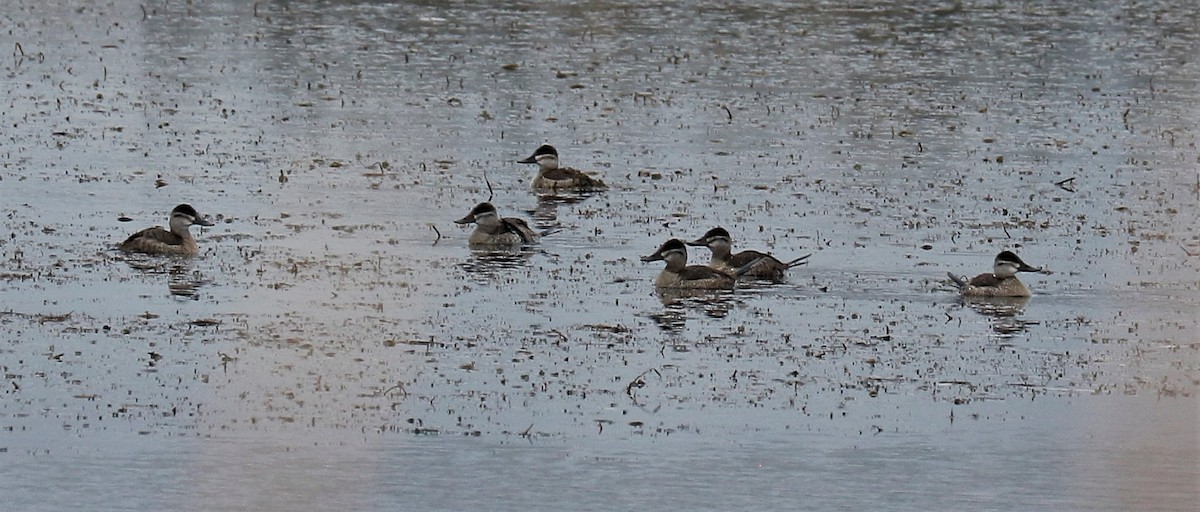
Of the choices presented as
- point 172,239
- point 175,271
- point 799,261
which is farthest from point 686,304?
point 172,239

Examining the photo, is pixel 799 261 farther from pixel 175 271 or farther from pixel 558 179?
pixel 175 271

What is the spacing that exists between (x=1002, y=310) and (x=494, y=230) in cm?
427

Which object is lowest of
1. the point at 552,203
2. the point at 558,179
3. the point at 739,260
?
the point at 739,260

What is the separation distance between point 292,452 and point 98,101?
574 inches

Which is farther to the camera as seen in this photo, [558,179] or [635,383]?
[558,179]

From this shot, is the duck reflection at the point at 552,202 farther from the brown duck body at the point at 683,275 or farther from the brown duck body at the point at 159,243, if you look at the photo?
the brown duck body at the point at 159,243

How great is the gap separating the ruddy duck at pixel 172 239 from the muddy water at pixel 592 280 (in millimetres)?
319

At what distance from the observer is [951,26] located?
109 ft

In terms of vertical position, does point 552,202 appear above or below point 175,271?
above

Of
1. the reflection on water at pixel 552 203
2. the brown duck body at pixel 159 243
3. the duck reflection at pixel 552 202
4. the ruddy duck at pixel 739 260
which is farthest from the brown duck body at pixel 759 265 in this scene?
the brown duck body at pixel 159 243

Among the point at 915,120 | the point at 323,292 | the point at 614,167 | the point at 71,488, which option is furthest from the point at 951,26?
the point at 71,488

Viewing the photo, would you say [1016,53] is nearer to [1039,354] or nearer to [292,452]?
[1039,354]

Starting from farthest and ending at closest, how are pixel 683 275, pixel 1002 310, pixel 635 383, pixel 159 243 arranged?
pixel 159 243, pixel 683 275, pixel 1002 310, pixel 635 383

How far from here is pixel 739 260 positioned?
16.3 meters
